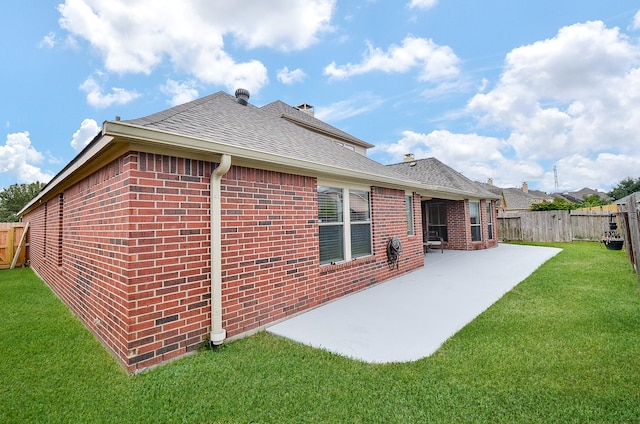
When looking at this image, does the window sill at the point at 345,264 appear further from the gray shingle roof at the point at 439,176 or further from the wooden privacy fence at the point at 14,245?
the wooden privacy fence at the point at 14,245

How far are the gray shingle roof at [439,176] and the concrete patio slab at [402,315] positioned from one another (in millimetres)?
5616

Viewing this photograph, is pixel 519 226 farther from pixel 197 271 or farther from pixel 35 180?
pixel 35 180

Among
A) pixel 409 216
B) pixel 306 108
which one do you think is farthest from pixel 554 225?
pixel 306 108

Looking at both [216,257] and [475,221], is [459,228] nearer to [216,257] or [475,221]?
[475,221]

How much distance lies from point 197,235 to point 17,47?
9.23 metres

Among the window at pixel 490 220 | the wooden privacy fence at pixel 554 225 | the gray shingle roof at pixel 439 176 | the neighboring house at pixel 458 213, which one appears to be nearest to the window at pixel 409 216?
the neighboring house at pixel 458 213

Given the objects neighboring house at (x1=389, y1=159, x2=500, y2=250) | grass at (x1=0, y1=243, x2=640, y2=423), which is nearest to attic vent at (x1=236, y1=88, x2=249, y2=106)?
grass at (x1=0, y1=243, x2=640, y2=423)

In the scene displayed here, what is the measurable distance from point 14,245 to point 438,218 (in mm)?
17868

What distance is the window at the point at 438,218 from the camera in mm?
13500

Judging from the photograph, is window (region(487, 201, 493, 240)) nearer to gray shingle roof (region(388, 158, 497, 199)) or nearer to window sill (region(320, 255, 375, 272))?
gray shingle roof (region(388, 158, 497, 199))

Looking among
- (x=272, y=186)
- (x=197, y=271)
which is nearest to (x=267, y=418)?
(x=197, y=271)

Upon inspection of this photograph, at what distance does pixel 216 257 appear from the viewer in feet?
11.6

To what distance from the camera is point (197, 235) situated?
11.5ft

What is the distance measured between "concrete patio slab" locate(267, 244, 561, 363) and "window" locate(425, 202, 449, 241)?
5596 mm
